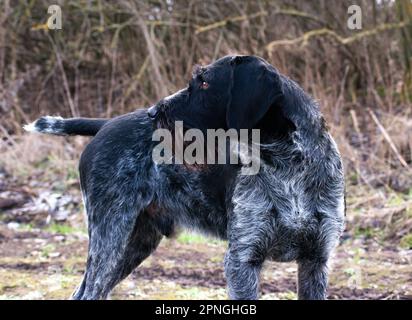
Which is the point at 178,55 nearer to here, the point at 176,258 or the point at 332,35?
the point at 332,35

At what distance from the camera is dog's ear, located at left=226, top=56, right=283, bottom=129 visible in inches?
161

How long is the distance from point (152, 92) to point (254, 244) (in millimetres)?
6601

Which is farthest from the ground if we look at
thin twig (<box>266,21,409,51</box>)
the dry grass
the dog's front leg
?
thin twig (<box>266,21,409,51</box>)

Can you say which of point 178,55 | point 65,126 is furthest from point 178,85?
point 65,126

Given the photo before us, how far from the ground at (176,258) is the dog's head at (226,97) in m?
1.05

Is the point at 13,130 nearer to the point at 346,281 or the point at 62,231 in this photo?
the point at 62,231

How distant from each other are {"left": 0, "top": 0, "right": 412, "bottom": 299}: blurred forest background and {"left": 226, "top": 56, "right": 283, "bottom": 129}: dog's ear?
255cm

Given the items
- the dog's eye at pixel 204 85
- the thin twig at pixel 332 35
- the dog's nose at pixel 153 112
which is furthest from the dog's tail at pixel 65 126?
the thin twig at pixel 332 35

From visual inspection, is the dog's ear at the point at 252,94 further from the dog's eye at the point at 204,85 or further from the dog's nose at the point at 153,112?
the dog's nose at the point at 153,112

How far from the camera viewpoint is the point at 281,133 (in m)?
4.30

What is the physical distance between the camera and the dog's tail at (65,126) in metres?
5.12

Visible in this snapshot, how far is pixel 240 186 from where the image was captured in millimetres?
4379
